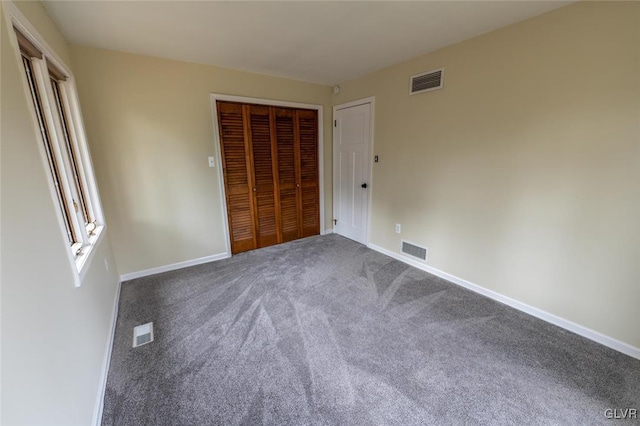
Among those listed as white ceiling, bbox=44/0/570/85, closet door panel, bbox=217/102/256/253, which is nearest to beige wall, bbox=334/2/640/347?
white ceiling, bbox=44/0/570/85

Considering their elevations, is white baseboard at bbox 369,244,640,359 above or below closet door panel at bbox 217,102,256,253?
below

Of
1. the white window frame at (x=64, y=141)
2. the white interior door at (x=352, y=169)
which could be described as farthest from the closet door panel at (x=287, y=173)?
the white window frame at (x=64, y=141)

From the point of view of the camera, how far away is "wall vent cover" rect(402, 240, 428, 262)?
9.80 ft

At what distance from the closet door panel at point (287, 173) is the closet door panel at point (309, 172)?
12cm

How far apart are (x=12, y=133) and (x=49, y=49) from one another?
1.14 meters

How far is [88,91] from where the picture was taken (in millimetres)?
2434

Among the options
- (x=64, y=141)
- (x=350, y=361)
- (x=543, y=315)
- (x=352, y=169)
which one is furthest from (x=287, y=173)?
(x=543, y=315)

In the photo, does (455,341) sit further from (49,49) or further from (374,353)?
(49,49)

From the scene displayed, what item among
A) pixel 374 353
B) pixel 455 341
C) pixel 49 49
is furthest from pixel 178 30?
pixel 455 341

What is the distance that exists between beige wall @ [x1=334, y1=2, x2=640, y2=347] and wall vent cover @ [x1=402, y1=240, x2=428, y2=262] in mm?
113

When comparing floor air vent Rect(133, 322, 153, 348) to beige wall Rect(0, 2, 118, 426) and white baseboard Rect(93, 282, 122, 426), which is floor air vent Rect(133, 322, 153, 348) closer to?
white baseboard Rect(93, 282, 122, 426)

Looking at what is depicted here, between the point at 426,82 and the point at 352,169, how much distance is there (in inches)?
58.3

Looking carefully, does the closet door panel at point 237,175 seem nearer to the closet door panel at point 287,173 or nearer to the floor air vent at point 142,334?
the closet door panel at point 287,173

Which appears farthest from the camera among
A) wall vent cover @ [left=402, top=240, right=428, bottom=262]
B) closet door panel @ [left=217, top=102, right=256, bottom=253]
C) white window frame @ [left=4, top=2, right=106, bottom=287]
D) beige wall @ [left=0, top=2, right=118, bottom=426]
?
closet door panel @ [left=217, top=102, right=256, bottom=253]
